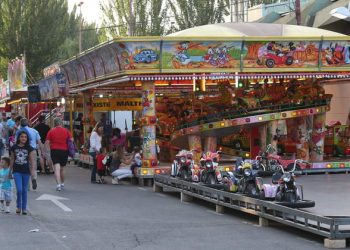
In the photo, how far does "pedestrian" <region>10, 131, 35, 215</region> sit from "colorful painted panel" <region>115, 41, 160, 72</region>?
5842 millimetres

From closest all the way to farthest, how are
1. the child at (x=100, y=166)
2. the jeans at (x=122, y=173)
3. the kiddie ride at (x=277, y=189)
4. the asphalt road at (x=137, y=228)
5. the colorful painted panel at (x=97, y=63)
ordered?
the asphalt road at (x=137, y=228), the kiddie ride at (x=277, y=189), the jeans at (x=122, y=173), the child at (x=100, y=166), the colorful painted panel at (x=97, y=63)

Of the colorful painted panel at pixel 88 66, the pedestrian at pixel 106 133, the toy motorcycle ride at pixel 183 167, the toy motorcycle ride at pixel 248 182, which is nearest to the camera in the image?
the toy motorcycle ride at pixel 248 182

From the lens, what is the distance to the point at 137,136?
2570cm

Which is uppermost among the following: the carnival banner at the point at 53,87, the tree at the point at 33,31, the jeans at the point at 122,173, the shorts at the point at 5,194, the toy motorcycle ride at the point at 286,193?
the tree at the point at 33,31

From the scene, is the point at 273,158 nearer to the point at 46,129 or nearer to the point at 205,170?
the point at 205,170

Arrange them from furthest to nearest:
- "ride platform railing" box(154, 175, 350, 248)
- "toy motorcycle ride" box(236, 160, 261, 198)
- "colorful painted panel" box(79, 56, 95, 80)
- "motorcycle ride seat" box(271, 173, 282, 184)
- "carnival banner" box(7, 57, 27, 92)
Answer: "carnival banner" box(7, 57, 27, 92) < "colorful painted panel" box(79, 56, 95, 80) < "toy motorcycle ride" box(236, 160, 261, 198) < "motorcycle ride seat" box(271, 173, 282, 184) < "ride platform railing" box(154, 175, 350, 248)

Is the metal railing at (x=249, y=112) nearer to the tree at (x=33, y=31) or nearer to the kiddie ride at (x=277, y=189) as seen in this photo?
the kiddie ride at (x=277, y=189)

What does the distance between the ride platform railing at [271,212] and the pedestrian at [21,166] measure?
354 centimetres

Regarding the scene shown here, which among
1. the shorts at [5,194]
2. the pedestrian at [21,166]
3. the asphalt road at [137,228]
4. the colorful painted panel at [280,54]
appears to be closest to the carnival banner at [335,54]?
the colorful painted panel at [280,54]

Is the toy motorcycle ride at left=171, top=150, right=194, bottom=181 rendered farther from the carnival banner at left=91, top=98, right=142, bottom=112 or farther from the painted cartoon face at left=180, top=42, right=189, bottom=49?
the carnival banner at left=91, top=98, right=142, bottom=112

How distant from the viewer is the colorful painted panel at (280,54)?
20.6 meters

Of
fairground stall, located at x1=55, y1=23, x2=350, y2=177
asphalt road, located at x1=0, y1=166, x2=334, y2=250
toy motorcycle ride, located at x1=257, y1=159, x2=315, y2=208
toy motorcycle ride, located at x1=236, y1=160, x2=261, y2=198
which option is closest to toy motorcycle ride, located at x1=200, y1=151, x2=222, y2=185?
asphalt road, located at x1=0, y1=166, x2=334, y2=250

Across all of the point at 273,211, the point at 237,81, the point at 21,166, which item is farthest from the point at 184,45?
the point at 273,211

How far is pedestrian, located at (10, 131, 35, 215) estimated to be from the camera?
46.0 ft
